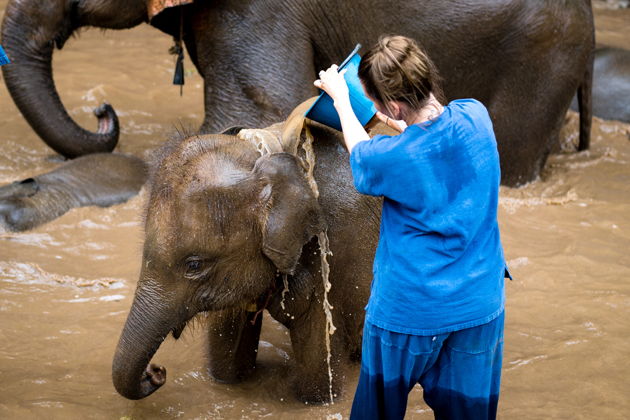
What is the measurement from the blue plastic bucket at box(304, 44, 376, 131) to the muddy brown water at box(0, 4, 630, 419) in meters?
1.10

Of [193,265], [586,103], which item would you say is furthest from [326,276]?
[586,103]

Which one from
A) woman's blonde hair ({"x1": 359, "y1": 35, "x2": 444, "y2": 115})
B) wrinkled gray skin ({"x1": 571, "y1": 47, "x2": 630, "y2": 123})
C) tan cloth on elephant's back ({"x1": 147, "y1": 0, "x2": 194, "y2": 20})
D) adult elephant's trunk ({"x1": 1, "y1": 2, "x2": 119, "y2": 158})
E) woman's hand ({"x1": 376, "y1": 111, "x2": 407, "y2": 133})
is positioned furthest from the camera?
wrinkled gray skin ({"x1": 571, "y1": 47, "x2": 630, "y2": 123})

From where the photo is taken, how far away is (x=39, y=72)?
5.56m

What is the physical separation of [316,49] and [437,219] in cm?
312

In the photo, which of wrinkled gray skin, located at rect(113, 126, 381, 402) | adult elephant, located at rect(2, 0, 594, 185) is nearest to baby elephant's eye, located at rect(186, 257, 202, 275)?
wrinkled gray skin, located at rect(113, 126, 381, 402)

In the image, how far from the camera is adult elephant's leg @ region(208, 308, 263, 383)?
3.73 meters

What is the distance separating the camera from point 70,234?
535 centimetres

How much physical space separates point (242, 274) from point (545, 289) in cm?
216

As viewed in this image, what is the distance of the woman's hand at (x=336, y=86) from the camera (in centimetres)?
275

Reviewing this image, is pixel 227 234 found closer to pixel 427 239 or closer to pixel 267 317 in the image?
pixel 427 239

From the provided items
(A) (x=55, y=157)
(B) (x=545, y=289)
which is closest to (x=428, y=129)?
(B) (x=545, y=289)

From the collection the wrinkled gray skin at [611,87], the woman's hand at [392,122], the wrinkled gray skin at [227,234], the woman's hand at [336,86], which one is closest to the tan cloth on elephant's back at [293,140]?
the wrinkled gray skin at [227,234]

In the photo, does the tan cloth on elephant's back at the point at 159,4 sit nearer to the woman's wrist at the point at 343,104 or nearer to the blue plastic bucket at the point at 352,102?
the blue plastic bucket at the point at 352,102

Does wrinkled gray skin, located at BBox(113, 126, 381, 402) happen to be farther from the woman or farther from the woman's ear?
the woman's ear
